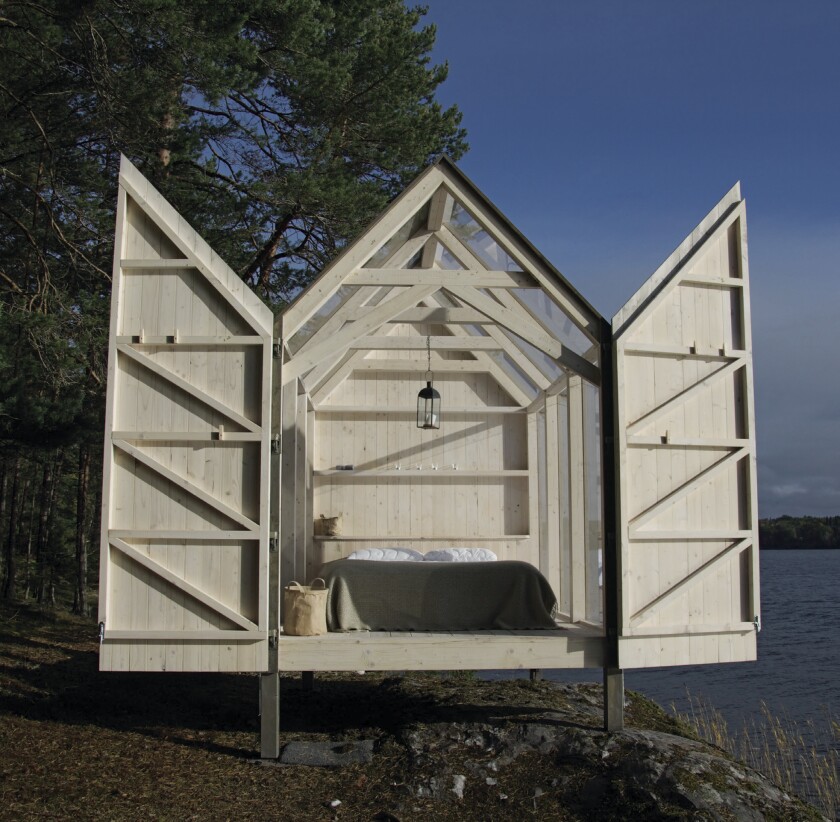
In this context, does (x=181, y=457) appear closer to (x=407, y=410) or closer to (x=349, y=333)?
(x=349, y=333)

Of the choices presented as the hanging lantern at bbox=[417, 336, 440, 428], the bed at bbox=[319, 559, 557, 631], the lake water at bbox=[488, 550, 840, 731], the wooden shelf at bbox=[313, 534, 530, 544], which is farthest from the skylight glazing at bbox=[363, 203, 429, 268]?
the lake water at bbox=[488, 550, 840, 731]

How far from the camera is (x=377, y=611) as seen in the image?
6.68 m

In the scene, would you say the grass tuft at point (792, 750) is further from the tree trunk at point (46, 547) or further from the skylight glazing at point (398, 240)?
the tree trunk at point (46, 547)

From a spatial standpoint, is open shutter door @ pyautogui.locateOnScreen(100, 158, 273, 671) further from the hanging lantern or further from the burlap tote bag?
the hanging lantern

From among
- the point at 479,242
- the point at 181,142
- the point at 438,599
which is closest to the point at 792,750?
the point at 438,599

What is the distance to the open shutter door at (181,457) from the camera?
18.7ft

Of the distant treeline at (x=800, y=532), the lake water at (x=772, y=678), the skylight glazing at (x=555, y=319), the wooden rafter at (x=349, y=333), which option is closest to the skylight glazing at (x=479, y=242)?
the skylight glazing at (x=555, y=319)

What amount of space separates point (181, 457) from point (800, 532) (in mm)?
43985

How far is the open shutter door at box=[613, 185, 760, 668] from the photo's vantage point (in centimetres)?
603

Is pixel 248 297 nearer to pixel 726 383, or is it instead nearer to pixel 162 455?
pixel 162 455

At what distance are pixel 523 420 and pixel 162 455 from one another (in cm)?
511

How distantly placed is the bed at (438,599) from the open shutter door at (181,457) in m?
1.08

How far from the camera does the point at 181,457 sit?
5.80m

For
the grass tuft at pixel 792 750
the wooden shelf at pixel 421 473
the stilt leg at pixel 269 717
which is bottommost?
the grass tuft at pixel 792 750
